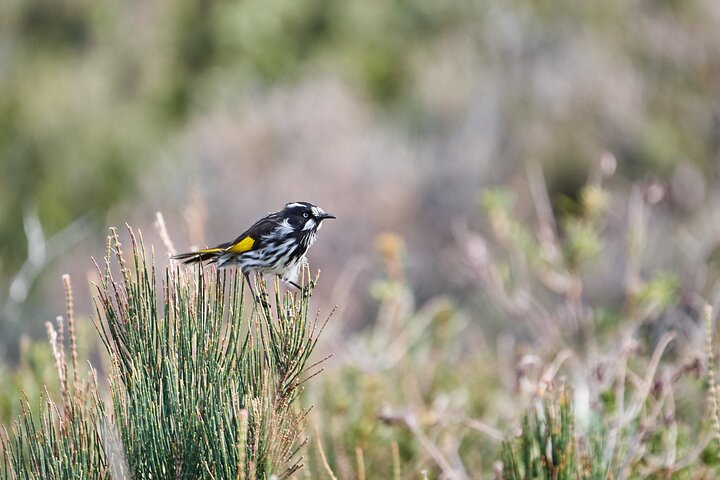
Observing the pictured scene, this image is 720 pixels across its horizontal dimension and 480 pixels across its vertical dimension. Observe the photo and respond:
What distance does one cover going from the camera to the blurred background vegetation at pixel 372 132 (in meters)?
12.6

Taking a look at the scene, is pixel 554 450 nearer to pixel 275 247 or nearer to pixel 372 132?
pixel 275 247

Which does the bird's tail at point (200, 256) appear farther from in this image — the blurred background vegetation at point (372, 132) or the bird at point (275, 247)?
the blurred background vegetation at point (372, 132)

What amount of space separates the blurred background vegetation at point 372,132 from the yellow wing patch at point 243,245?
2.71 m

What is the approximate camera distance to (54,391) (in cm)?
517

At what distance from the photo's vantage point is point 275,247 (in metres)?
3.71

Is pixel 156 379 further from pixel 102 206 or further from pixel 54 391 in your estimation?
pixel 102 206

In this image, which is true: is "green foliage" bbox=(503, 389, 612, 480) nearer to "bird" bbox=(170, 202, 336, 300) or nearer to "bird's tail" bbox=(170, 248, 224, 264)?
"bird" bbox=(170, 202, 336, 300)

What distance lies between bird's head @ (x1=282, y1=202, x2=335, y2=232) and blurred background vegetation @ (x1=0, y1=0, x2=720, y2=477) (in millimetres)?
2680

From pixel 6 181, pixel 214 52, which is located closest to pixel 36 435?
pixel 6 181

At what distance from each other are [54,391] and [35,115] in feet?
47.4

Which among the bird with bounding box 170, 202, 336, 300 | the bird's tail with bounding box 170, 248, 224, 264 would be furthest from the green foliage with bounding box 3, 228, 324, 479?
the bird with bounding box 170, 202, 336, 300

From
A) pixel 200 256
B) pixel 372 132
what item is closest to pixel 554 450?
pixel 200 256

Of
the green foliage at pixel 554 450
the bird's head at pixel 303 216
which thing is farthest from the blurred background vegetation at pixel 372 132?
the bird's head at pixel 303 216

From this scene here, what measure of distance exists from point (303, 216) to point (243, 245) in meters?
0.23
